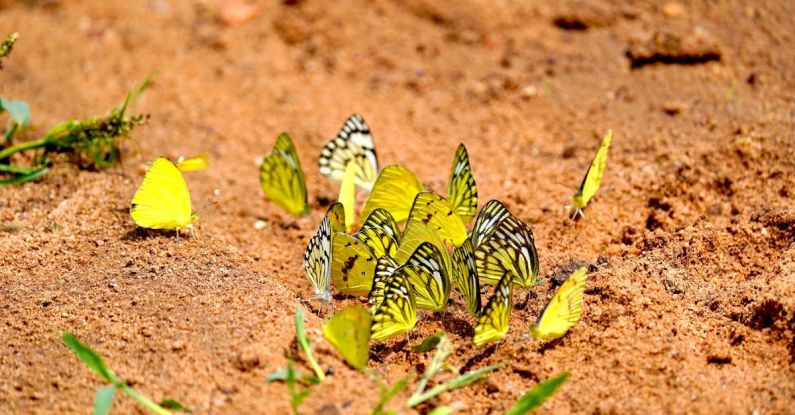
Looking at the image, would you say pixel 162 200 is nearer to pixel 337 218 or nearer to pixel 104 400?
pixel 337 218

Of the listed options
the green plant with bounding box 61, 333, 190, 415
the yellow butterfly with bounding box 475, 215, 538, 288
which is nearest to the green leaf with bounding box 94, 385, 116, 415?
the green plant with bounding box 61, 333, 190, 415

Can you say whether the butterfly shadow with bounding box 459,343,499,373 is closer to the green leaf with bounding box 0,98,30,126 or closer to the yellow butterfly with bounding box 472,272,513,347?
the yellow butterfly with bounding box 472,272,513,347

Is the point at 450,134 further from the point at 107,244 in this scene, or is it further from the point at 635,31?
the point at 107,244

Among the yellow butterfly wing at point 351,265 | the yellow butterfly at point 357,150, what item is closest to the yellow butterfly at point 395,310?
the yellow butterfly wing at point 351,265

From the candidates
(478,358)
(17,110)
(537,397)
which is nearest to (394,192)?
(478,358)

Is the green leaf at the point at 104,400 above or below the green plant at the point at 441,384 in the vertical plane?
above

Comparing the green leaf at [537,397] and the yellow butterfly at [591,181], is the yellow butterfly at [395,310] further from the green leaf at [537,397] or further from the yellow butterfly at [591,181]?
the yellow butterfly at [591,181]
